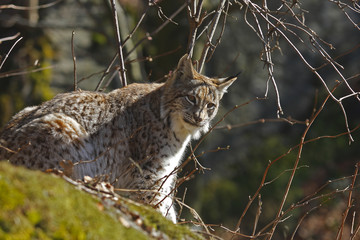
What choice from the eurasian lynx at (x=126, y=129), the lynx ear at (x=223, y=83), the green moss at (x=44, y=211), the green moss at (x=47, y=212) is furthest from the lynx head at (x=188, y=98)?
the green moss at (x=44, y=211)

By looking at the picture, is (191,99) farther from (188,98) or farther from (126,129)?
(126,129)

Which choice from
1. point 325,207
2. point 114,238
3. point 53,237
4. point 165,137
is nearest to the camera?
point 53,237

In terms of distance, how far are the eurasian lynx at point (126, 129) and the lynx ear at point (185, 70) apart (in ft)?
0.04

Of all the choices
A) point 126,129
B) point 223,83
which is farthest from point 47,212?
point 223,83

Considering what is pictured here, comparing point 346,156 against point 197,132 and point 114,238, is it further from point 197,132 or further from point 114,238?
point 114,238

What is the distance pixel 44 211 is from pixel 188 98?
380cm

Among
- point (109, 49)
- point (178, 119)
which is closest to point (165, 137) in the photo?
point (178, 119)

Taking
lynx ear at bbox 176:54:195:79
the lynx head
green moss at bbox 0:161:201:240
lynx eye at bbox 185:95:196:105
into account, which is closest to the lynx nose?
the lynx head

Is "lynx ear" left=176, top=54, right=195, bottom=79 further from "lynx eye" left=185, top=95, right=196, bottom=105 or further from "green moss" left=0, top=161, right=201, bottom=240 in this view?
"green moss" left=0, top=161, right=201, bottom=240

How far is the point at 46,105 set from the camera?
17.5 feet

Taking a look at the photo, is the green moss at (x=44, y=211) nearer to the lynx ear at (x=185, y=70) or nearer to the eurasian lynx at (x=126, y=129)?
the eurasian lynx at (x=126, y=129)

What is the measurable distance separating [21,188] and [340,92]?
39.8 feet

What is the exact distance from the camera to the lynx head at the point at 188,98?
19.0 feet

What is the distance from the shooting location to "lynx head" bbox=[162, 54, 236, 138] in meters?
5.80
